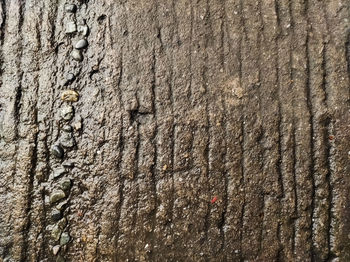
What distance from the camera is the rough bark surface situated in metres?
1.54

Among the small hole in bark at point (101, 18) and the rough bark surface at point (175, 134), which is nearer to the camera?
the rough bark surface at point (175, 134)

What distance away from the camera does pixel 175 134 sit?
1574 millimetres

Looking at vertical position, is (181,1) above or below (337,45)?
above

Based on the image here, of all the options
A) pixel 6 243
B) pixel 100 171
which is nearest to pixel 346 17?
pixel 100 171

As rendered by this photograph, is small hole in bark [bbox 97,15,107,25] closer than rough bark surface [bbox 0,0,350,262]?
No

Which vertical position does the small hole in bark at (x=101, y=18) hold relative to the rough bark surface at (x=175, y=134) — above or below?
above

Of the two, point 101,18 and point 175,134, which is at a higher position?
point 101,18

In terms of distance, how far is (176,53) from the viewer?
1630 mm

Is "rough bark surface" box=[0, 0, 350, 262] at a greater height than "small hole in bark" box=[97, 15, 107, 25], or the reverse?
"small hole in bark" box=[97, 15, 107, 25]

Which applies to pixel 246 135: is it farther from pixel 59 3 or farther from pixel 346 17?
pixel 59 3

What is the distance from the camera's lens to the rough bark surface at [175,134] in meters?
1.54

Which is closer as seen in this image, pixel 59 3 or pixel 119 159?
pixel 119 159

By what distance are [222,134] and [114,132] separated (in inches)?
16.2

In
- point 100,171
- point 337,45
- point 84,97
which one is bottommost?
point 100,171
